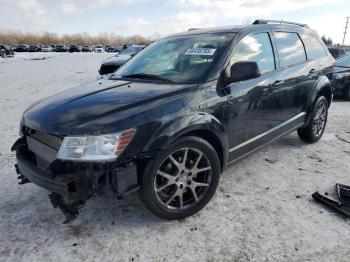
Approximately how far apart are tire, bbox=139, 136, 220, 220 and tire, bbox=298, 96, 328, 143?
2491 mm

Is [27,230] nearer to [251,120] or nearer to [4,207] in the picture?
[4,207]

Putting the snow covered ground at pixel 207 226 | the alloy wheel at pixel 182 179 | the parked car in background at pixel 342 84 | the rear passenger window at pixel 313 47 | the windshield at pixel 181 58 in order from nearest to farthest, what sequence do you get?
the snow covered ground at pixel 207 226, the alloy wheel at pixel 182 179, the windshield at pixel 181 58, the rear passenger window at pixel 313 47, the parked car in background at pixel 342 84

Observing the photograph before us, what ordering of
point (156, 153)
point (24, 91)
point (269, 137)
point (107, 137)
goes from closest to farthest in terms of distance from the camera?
point (107, 137) < point (156, 153) < point (269, 137) < point (24, 91)

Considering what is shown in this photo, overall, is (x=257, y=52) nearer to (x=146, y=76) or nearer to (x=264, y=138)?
(x=264, y=138)

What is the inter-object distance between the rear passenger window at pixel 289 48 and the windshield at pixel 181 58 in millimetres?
952

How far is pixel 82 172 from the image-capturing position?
258cm

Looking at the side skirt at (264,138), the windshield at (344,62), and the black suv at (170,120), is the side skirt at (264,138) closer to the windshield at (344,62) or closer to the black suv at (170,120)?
the black suv at (170,120)

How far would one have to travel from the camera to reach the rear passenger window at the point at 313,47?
16.4ft

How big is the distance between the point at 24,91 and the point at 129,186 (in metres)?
9.16

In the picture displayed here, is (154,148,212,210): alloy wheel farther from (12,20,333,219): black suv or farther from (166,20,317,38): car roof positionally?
(166,20,317,38): car roof

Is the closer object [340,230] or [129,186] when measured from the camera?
[129,186]

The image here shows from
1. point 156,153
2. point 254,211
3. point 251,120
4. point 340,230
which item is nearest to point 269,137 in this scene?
point 251,120

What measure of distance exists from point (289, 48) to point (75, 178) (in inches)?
132

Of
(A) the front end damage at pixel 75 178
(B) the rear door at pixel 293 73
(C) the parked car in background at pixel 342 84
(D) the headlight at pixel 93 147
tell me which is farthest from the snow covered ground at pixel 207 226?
(C) the parked car in background at pixel 342 84
